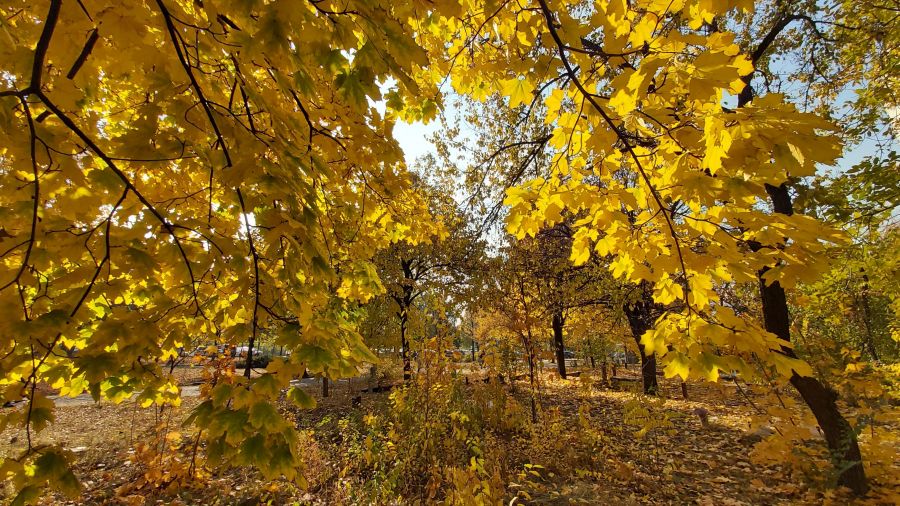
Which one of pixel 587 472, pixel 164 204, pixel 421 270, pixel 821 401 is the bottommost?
pixel 587 472

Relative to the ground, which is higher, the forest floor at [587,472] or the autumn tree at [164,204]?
the autumn tree at [164,204]

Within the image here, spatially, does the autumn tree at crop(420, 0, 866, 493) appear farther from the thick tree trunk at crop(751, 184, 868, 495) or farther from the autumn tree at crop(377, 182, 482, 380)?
the autumn tree at crop(377, 182, 482, 380)

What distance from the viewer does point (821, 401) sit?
3867 mm

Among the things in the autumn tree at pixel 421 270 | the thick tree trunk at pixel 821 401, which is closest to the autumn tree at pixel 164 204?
the thick tree trunk at pixel 821 401

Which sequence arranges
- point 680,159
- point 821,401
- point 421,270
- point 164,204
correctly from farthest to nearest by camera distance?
point 421,270 < point 821,401 < point 164,204 < point 680,159

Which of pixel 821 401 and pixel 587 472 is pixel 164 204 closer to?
pixel 587 472

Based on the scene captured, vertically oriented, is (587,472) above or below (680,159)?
below

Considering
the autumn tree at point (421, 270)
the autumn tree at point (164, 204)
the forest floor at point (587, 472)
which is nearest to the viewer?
the autumn tree at point (164, 204)

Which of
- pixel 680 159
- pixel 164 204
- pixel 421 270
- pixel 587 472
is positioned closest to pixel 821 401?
pixel 587 472

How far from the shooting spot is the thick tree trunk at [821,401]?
3.83m

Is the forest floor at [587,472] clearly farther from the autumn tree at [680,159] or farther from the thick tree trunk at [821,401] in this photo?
the autumn tree at [680,159]

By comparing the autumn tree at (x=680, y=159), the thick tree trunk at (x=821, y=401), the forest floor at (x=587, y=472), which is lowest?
the forest floor at (x=587, y=472)

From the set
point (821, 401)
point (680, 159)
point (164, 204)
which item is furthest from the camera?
point (821, 401)

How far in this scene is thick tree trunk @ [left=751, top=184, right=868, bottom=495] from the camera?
383 centimetres
